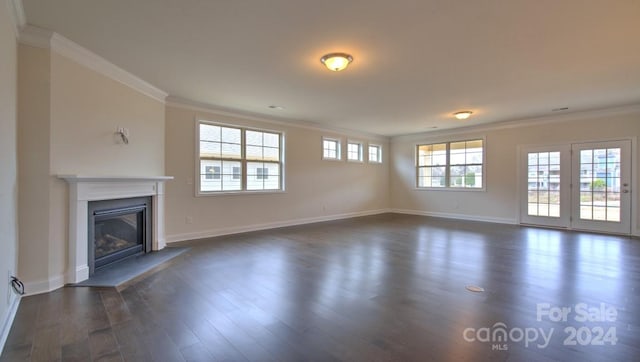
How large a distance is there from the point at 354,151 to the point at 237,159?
155 inches

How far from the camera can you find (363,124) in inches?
311

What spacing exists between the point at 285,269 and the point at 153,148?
2.94 m

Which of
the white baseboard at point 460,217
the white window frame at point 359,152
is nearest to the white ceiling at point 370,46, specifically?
the white baseboard at point 460,217

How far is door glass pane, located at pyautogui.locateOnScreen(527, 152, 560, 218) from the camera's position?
22.6 ft

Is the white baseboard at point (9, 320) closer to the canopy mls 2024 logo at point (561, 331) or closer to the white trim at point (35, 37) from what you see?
the white trim at point (35, 37)

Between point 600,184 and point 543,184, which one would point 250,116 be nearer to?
point 543,184

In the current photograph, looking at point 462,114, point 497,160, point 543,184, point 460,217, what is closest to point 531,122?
point 497,160

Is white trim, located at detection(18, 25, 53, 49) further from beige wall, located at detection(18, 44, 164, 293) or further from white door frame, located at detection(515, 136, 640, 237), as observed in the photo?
white door frame, located at detection(515, 136, 640, 237)

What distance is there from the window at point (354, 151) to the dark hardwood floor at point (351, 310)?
4.63 metres

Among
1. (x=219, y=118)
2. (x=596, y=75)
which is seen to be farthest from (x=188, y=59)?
(x=596, y=75)

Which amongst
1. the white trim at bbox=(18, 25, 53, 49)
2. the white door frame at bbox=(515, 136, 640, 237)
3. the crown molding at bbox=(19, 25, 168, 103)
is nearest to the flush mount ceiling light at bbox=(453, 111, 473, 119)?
the white door frame at bbox=(515, 136, 640, 237)

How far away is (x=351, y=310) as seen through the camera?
2.66 meters

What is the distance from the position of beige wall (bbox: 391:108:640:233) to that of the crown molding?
745cm

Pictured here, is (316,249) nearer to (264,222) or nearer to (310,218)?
(264,222)
